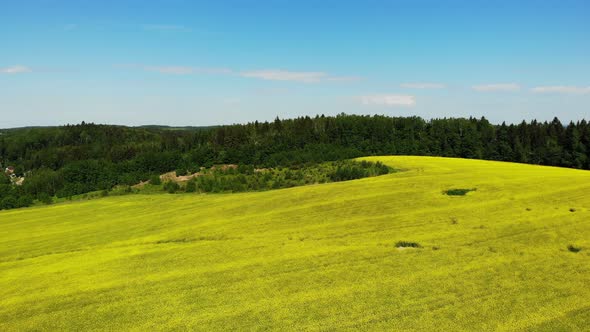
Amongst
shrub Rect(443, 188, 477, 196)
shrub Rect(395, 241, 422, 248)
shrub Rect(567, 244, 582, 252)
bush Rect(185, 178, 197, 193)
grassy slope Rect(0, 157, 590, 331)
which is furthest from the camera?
bush Rect(185, 178, 197, 193)

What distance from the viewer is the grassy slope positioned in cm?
1513

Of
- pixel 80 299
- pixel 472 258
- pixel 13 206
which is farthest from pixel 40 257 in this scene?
pixel 13 206

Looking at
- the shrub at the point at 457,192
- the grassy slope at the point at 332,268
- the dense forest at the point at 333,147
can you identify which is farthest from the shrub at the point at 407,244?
the dense forest at the point at 333,147

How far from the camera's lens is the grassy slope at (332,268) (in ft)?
49.6

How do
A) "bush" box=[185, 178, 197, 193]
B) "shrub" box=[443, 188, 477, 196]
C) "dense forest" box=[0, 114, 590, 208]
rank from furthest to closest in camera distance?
1. "dense forest" box=[0, 114, 590, 208]
2. "bush" box=[185, 178, 197, 193]
3. "shrub" box=[443, 188, 477, 196]

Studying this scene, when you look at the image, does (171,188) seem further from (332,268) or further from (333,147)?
(332,268)

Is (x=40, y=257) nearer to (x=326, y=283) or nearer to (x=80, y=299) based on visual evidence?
(x=80, y=299)

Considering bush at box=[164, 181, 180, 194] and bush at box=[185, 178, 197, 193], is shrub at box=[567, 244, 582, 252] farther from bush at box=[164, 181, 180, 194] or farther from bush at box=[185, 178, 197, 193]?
bush at box=[164, 181, 180, 194]

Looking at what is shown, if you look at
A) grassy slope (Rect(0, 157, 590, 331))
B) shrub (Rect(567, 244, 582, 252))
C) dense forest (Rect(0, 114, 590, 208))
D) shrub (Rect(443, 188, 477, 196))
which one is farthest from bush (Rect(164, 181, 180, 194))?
shrub (Rect(567, 244, 582, 252))

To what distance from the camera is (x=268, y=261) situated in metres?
21.5

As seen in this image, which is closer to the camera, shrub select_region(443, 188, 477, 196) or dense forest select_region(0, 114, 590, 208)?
shrub select_region(443, 188, 477, 196)

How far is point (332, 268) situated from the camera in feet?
65.4

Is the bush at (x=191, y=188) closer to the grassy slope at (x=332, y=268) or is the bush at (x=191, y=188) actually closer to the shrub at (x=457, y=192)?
the grassy slope at (x=332, y=268)

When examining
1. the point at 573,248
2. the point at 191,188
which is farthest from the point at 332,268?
the point at 191,188
